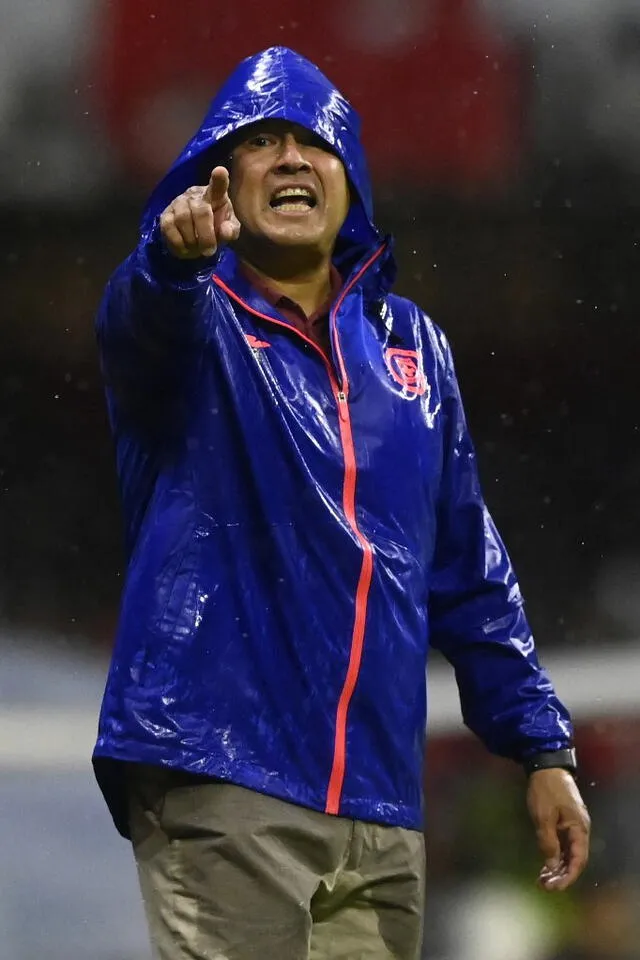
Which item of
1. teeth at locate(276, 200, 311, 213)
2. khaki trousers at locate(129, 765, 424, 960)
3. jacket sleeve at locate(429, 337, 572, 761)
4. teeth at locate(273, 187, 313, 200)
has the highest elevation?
teeth at locate(273, 187, 313, 200)

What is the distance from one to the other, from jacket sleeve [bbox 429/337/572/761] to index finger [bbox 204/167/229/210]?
1.44 feet

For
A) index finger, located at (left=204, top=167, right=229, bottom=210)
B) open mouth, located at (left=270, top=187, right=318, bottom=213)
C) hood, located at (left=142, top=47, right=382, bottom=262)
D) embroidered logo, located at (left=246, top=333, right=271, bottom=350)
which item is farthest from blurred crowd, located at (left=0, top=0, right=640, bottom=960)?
index finger, located at (left=204, top=167, right=229, bottom=210)

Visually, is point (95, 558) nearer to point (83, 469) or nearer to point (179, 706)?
point (83, 469)

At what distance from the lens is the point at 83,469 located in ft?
9.07

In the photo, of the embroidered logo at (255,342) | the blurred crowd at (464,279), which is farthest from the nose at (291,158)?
the blurred crowd at (464,279)

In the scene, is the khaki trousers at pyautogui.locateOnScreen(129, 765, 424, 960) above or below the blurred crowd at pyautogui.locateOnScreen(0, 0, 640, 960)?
below

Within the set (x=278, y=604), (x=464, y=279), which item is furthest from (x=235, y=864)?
(x=464, y=279)

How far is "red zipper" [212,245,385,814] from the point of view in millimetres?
1542

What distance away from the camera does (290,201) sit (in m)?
1.78

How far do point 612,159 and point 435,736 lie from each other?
1016 mm

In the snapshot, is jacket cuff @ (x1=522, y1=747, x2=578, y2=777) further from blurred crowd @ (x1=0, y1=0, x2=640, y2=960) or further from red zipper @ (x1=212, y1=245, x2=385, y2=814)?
blurred crowd @ (x1=0, y1=0, x2=640, y2=960)

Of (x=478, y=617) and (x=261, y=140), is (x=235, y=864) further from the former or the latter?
(x=261, y=140)

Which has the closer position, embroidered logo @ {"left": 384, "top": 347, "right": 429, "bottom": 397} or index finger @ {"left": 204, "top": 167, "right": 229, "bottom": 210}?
index finger @ {"left": 204, "top": 167, "right": 229, "bottom": 210}

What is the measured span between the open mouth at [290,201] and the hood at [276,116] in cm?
8
